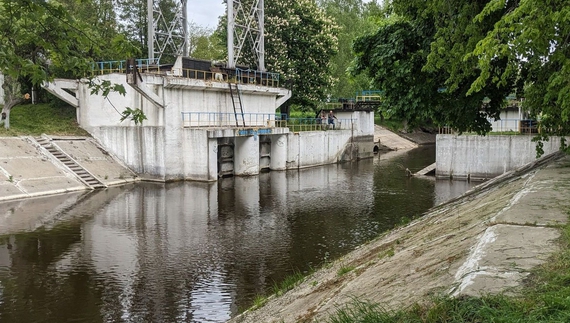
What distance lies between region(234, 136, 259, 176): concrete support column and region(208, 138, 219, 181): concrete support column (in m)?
2.83

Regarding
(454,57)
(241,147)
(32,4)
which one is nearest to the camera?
(32,4)

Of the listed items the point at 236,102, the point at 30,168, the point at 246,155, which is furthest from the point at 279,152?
the point at 30,168

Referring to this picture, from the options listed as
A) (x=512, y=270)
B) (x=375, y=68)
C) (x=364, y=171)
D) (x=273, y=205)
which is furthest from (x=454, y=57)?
(x=364, y=171)

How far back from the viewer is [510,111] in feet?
149

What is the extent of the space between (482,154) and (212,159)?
15385mm

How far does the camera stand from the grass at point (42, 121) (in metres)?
30.5

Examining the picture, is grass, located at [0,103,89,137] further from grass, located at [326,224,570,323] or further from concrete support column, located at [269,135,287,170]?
grass, located at [326,224,570,323]

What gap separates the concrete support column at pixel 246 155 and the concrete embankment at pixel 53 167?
6.56 metres

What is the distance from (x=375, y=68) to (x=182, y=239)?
8590 mm

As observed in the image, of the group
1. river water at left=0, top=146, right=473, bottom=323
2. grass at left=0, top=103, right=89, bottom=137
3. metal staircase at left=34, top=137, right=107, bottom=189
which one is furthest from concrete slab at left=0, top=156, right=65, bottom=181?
grass at left=0, top=103, right=89, bottom=137

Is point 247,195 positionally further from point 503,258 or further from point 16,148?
point 503,258

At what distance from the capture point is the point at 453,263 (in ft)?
19.1

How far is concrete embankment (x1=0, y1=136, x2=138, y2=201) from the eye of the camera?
25016mm

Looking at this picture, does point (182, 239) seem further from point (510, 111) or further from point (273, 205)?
point (510, 111)
